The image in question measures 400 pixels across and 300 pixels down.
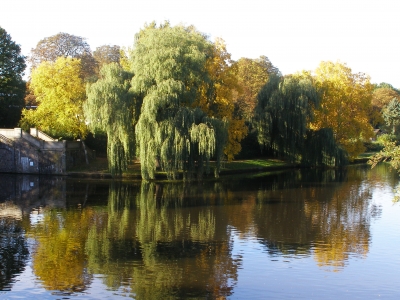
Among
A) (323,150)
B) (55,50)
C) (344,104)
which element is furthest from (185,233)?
(55,50)

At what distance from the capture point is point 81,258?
58.6 ft

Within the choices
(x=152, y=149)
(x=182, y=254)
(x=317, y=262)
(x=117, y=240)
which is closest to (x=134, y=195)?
Result: (x=152, y=149)

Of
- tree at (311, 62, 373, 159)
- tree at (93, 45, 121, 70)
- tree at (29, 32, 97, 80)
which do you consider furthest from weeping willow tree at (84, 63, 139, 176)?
tree at (93, 45, 121, 70)

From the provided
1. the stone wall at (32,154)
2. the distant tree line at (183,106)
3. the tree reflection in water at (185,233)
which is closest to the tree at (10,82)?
the distant tree line at (183,106)

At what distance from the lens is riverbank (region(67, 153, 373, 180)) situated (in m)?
40.7

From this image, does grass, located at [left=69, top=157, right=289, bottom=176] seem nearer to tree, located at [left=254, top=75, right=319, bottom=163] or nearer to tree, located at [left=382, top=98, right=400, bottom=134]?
tree, located at [left=254, top=75, right=319, bottom=163]

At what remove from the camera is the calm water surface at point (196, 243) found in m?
15.2

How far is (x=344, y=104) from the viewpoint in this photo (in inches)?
2079

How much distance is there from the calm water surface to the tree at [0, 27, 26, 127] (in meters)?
16.7

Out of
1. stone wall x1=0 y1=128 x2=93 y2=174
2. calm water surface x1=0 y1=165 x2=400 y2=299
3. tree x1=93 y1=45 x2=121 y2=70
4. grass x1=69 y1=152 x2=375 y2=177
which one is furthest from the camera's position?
tree x1=93 y1=45 x2=121 y2=70

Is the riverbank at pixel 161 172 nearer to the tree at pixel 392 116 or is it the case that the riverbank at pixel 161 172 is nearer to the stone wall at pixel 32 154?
the stone wall at pixel 32 154

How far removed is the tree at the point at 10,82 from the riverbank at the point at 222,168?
11.5 meters

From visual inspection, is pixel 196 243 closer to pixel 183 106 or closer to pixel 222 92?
pixel 183 106

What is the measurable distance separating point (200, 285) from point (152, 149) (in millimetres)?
21548
